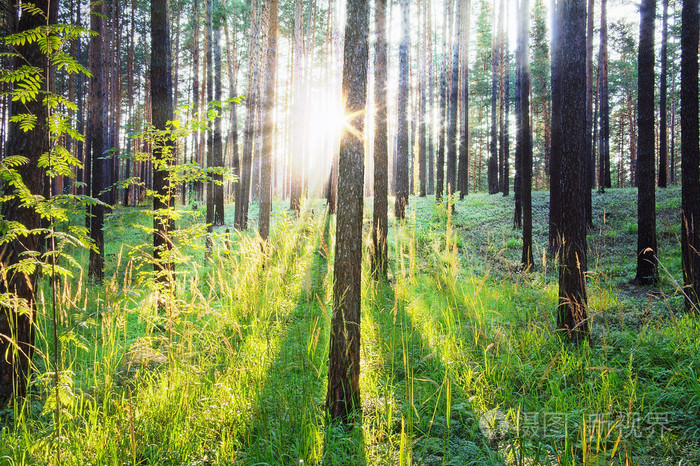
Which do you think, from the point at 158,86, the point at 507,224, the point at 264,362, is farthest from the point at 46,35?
the point at 507,224

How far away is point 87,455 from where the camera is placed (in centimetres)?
212

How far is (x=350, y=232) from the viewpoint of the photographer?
8.67ft

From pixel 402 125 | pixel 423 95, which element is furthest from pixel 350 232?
pixel 423 95

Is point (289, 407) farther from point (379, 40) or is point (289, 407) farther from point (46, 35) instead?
point (379, 40)

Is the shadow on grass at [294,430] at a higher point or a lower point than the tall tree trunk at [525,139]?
lower

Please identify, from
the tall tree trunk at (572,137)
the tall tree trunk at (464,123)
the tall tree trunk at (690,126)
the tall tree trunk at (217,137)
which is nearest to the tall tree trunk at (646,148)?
the tall tree trunk at (690,126)

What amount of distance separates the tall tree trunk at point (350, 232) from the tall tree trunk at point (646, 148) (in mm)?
6377

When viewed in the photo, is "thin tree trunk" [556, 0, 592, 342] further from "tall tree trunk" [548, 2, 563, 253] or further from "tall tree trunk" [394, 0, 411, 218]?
"tall tree trunk" [394, 0, 411, 218]

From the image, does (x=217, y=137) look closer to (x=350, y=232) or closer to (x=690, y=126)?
(x=350, y=232)

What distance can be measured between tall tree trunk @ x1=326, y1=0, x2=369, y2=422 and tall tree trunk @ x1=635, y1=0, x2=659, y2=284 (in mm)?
6377

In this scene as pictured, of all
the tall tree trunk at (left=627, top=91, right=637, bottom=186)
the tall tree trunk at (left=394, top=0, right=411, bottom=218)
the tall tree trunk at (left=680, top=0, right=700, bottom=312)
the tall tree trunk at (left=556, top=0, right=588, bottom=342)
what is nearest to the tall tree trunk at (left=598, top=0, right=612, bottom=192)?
the tall tree trunk at (left=627, top=91, right=637, bottom=186)

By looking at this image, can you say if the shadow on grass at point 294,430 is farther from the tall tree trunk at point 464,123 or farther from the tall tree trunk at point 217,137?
the tall tree trunk at point 464,123

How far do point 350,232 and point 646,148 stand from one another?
6.73 metres

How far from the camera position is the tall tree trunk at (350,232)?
255 centimetres
